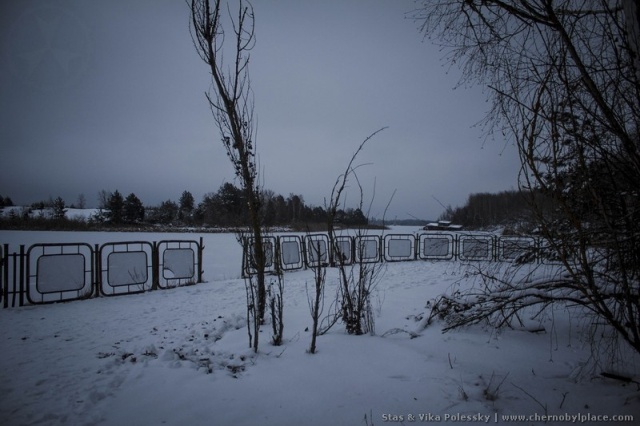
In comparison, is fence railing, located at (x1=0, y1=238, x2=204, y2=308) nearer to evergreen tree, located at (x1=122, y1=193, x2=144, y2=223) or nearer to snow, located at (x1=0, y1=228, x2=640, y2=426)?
snow, located at (x1=0, y1=228, x2=640, y2=426)

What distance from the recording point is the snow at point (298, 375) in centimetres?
223

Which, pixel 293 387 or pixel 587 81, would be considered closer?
pixel 587 81

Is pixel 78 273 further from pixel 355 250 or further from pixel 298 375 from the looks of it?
pixel 355 250

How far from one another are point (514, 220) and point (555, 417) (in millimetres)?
1982

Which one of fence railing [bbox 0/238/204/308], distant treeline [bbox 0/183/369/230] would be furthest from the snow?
distant treeline [bbox 0/183/369/230]

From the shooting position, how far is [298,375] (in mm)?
2777

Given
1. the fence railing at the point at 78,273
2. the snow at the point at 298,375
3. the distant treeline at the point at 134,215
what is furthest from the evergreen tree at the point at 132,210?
the snow at the point at 298,375

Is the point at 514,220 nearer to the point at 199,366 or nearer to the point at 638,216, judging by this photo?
the point at 638,216

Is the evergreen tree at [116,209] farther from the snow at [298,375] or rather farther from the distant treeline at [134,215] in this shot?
the snow at [298,375]

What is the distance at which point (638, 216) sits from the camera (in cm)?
242

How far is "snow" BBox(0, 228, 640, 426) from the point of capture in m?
2.23

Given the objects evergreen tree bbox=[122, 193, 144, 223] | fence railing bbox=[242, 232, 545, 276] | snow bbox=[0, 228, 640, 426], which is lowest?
snow bbox=[0, 228, 640, 426]

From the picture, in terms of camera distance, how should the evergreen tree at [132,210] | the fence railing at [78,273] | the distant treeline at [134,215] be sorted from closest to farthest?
the fence railing at [78,273] < the distant treeline at [134,215] < the evergreen tree at [132,210]

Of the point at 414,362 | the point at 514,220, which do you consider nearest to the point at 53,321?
the point at 414,362
